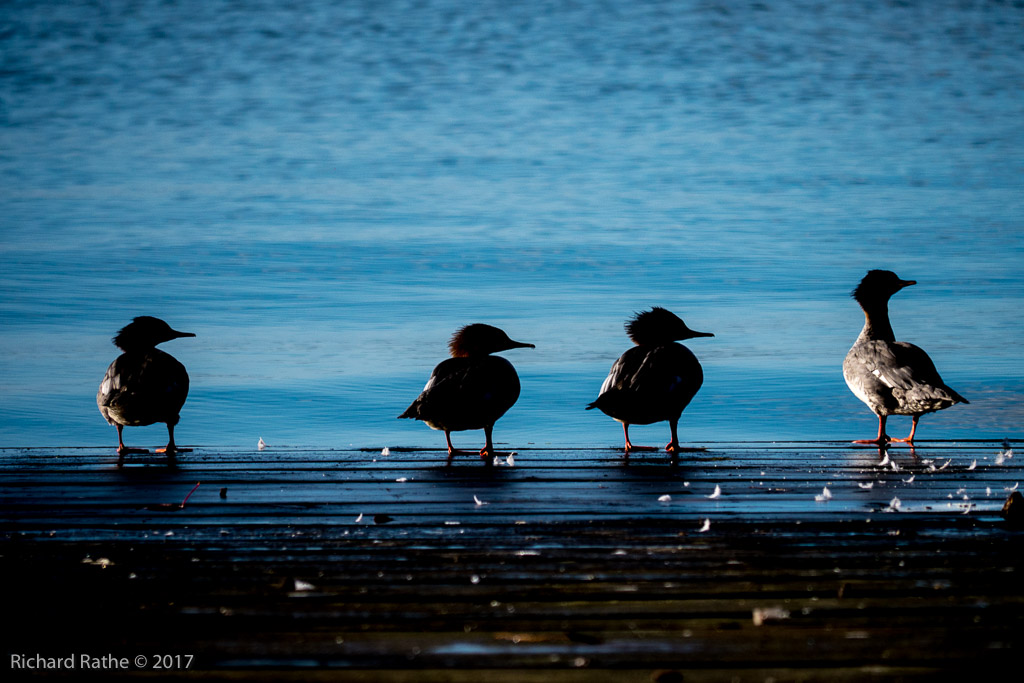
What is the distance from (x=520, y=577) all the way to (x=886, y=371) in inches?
258

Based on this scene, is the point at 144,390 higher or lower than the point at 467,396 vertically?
higher

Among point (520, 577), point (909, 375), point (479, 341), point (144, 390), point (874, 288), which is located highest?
point (874, 288)

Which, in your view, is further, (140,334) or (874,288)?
(874,288)

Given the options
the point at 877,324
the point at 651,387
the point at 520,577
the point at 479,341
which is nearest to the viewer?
the point at 520,577

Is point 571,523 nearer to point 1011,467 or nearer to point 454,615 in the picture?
point 454,615

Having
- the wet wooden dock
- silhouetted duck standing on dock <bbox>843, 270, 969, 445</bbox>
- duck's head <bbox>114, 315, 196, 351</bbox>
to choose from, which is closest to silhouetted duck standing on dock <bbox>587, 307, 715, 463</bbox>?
silhouetted duck standing on dock <bbox>843, 270, 969, 445</bbox>

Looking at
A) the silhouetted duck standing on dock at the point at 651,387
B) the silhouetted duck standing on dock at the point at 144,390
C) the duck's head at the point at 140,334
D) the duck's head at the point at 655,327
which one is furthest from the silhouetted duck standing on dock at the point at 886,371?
the duck's head at the point at 140,334

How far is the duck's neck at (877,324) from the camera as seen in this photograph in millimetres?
10406

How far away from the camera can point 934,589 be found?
366 cm

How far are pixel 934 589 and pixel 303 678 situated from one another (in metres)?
2.27

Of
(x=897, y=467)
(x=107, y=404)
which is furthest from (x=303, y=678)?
(x=107, y=404)

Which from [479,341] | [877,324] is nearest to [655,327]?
[479,341]

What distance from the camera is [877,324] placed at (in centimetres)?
1043

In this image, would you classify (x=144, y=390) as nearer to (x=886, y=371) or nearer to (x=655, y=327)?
(x=655, y=327)
